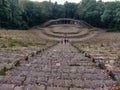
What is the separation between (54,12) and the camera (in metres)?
58.5

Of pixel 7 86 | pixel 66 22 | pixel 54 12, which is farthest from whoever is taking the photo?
pixel 54 12

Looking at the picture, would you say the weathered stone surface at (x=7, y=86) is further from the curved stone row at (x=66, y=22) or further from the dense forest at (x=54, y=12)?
the curved stone row at (x=66, y=22)

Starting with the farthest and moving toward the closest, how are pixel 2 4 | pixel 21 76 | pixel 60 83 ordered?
1. pixel 2 4
2. pixel 21 76
3. pixel 60 83

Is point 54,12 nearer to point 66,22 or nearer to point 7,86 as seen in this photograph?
point 66,22

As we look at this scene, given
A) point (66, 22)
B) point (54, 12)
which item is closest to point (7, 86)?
point (66, 22)

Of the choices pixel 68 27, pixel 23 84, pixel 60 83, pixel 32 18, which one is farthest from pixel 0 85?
pixel 32 18

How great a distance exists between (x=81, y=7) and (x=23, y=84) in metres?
55.3

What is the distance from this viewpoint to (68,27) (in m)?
47.9

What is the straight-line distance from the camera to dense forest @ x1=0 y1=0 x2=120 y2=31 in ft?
→ 143

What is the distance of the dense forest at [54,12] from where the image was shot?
143 feet

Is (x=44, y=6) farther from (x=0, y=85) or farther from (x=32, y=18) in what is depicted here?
(x=0, y=85)

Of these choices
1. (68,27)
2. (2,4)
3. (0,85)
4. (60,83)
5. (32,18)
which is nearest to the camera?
(0,85)

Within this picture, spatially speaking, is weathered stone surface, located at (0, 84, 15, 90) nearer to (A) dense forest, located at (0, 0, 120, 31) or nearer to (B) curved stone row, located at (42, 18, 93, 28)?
(A) dense forest, located at (0, 0, 120, 31)

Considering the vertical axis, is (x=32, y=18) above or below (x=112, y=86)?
below
